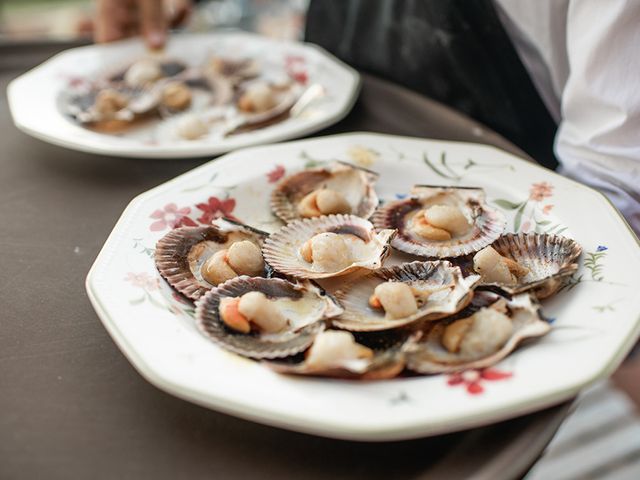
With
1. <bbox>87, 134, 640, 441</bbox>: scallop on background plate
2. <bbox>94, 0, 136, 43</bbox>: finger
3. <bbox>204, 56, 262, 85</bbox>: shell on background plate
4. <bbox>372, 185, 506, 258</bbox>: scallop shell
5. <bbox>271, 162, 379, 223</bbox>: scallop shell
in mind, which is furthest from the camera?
<bbox>94, 0, 136, 43</bbox>: finger

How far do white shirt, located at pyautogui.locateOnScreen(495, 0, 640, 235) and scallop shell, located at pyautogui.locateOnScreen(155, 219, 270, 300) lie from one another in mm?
456

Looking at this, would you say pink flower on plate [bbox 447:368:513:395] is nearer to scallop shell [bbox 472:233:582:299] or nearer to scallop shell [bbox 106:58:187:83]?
scallop shell [bbox 472:233:582:299]

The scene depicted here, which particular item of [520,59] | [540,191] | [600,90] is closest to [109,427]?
[540,191]

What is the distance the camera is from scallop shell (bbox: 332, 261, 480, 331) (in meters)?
0.69

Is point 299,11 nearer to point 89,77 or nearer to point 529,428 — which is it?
point 89,77

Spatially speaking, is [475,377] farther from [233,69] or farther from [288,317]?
[233,69]

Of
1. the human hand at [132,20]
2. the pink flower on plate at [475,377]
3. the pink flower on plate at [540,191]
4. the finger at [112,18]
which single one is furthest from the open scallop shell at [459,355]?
the finger at [112,18]

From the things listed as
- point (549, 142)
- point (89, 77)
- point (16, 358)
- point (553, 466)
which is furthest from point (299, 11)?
point (16, 358)

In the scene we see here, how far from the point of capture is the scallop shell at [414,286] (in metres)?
0.69

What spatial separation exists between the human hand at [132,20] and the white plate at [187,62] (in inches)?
1.3

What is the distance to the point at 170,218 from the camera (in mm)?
895

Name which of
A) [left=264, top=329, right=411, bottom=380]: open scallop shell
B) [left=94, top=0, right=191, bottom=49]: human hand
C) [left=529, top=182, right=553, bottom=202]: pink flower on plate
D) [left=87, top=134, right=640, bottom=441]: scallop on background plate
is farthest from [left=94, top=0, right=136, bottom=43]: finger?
[left=264, top=329, right=411, bottom=380]: open scallop shell

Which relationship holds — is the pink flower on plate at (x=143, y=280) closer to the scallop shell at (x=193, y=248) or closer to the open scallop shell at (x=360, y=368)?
the scallop shell at (x=193, y=248)

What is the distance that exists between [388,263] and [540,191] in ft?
0.77
